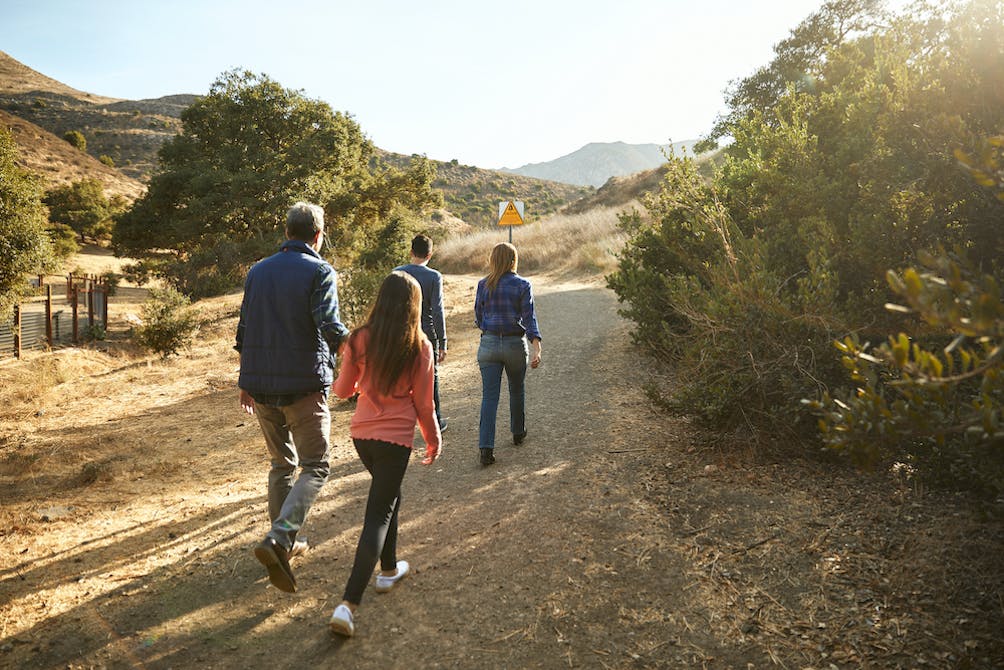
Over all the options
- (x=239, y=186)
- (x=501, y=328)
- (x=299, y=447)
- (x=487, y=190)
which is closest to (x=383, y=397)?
(x=299, y=447)

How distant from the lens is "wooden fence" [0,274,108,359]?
38.9 ft

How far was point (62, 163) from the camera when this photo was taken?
4759 centimetres

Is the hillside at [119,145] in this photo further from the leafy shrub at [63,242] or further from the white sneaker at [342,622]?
the white sneaker at [342,622]

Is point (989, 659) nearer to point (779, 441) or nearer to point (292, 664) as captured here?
point (779, 441)

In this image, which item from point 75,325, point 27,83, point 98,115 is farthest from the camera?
point 27,83

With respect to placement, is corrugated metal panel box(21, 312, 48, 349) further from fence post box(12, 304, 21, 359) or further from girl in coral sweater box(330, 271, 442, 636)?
girl in coral sweater box(330, 271, 442, 636)

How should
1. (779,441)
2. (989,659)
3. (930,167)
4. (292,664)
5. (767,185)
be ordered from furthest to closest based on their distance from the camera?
(767,185) < (779,441) < (930,167) < (292,664) < (989,659)

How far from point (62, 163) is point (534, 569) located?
58545mm

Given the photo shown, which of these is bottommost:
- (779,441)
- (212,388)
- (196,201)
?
(212,388)

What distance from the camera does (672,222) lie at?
7.54 metres

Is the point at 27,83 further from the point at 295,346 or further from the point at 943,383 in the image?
the point at 943,383

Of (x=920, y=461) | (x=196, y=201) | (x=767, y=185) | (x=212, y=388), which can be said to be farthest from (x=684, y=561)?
(x=196, y=201)

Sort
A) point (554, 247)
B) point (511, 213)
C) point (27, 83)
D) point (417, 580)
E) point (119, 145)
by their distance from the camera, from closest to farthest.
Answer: point (417, 580) < point (511, 213) < point (554, 247) < point (119, 145) < point (27, 83)

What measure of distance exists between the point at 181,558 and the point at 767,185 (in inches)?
255
